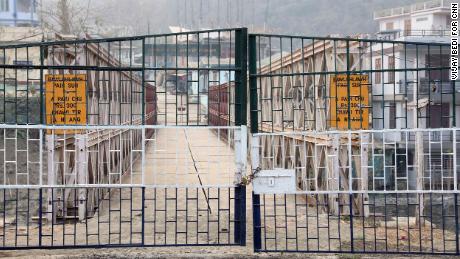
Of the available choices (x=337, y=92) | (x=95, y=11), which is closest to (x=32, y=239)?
(x=337, y=92)

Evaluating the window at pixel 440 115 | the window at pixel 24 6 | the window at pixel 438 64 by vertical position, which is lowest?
the window at pixel 440 115

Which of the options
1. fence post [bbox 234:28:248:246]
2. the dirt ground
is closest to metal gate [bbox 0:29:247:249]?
fence post [bbox 234:28:248:246]

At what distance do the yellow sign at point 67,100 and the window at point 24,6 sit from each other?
172 feet

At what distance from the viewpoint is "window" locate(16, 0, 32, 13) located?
57362 millimetres

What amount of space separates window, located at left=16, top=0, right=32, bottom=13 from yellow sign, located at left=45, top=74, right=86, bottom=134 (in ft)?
172

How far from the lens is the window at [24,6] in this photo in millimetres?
57362

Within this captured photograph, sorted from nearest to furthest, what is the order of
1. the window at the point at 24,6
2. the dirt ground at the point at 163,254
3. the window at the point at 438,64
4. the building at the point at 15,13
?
1. the dirt ground at the point at 163,254
2. the window at the point at 438,64
3. the building at the point at 15,13
4. the window at the point at 24,6

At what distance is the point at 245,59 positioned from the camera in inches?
294

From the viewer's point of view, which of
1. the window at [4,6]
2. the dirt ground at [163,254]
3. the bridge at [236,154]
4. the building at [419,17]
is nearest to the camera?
the dirt ground at [163,254]

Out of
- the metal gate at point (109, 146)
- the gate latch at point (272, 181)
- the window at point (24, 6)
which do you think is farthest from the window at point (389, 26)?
the gate latch at point (272, 181)

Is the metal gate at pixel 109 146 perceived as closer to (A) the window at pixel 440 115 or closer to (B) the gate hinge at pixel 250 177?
(B) the gate hinge at pixel 250 177

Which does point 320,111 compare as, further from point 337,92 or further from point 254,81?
point 254,81

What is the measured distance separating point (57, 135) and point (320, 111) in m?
5.40

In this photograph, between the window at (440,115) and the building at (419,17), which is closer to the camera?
the window at (440,115)
